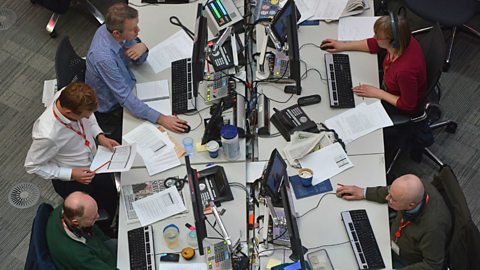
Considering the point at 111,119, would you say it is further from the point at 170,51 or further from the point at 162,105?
the point at 170,51

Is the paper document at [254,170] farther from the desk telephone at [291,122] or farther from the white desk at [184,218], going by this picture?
the desk telephone at [291,122]

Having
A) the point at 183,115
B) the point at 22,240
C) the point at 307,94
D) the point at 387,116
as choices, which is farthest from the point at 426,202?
the point at 22,240

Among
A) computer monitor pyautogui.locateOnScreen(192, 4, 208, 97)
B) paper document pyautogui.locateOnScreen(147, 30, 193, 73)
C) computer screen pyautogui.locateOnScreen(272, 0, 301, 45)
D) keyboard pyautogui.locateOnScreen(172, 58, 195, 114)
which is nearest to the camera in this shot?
computer monitor pyautogui.locateOnScreen(192, 4, 208, 97)

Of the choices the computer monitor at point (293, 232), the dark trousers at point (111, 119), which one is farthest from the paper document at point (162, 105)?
the computer monitor at point (293, 232)

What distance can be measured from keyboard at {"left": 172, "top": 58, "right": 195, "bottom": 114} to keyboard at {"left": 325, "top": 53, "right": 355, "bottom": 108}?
90 centimetres

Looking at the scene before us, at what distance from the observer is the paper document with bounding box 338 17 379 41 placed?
4.23 m

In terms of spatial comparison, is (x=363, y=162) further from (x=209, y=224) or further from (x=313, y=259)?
(x=209, y=224)

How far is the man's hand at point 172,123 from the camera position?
3816 millimetres

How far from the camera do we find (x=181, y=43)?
4238 mm

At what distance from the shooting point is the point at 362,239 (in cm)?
335

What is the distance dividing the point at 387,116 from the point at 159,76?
151 cm

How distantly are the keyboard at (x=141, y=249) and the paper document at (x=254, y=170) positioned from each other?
25.6 inches

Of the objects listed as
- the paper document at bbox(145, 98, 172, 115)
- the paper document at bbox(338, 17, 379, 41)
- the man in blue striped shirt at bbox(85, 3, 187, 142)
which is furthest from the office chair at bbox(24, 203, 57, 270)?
the paper document at bbox(338, 17, 379, 41)

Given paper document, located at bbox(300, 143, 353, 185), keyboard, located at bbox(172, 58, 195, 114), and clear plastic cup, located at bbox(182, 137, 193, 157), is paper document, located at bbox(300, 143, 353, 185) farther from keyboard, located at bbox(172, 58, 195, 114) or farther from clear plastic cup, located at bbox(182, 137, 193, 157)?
keyboard, located at bbox(172, 58, 195, 114)
